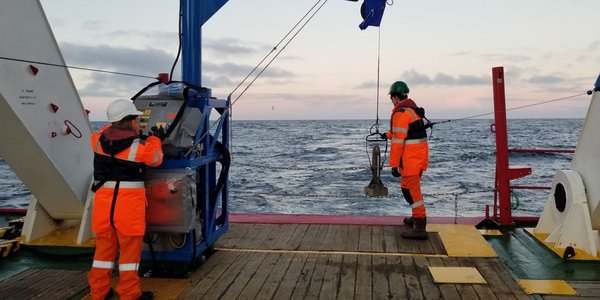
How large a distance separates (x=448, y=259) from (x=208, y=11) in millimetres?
3622

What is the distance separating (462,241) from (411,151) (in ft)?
3.99

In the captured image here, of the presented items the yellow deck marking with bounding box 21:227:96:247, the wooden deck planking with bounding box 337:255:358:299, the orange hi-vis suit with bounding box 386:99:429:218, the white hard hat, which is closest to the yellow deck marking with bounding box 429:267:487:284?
the wooden deck planking with bounding box 337:255:358:299

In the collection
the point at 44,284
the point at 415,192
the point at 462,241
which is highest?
the point at 415,192

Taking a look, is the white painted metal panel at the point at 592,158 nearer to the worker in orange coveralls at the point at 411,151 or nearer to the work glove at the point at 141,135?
the worker in orange coveralls at the point at 411,151

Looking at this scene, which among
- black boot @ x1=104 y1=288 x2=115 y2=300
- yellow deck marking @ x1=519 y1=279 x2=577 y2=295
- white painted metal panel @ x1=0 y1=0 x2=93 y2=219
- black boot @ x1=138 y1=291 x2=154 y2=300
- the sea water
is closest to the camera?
black boot @ x1=138 y1=291 x2=154 y2=300

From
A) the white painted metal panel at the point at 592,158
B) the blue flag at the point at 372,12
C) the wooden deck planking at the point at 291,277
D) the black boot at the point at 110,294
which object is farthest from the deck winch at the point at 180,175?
the white painted metal panel at the point at 592,158

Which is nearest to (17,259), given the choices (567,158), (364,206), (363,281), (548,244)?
(363,281)

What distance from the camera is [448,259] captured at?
4.98 m

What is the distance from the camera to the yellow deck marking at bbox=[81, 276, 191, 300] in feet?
13.3

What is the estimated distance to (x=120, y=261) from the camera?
3.76 metres

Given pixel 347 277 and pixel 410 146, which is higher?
pixel 410 146

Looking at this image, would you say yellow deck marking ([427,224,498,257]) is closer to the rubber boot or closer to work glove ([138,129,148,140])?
the rubber boot

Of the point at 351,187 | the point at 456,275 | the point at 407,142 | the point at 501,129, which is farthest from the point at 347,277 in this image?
the point at 351,187

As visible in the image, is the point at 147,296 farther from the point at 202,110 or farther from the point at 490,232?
the point at 490,232
